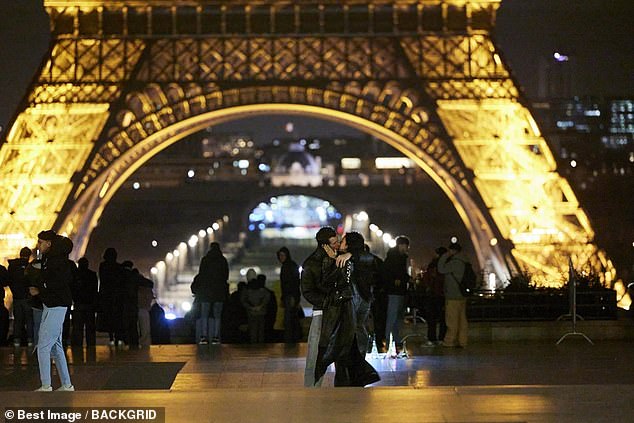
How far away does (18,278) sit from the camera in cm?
1645

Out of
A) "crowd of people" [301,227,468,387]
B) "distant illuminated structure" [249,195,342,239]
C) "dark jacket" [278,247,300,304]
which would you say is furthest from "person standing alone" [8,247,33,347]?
"distant illuminated structure" [249,195,342,239]

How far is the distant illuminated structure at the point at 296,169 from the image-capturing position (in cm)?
9906

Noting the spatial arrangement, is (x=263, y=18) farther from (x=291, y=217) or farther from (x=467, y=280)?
(x=291, y=217)

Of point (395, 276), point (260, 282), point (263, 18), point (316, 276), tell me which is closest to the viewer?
point (316, 276)

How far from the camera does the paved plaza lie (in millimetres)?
9570

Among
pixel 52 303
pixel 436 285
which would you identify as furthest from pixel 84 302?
pixel 52 303

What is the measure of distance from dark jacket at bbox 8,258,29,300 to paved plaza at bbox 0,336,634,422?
720 mm

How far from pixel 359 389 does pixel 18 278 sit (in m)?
7.15

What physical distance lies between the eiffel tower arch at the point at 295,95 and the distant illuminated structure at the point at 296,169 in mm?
65430

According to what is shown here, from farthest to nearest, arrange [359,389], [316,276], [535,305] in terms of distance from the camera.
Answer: [535,305]
[316,276]
[359,389]

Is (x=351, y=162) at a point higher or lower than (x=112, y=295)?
higher

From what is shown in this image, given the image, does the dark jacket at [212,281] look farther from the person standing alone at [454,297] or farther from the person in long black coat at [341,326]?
the person in long black coat at [341,326]

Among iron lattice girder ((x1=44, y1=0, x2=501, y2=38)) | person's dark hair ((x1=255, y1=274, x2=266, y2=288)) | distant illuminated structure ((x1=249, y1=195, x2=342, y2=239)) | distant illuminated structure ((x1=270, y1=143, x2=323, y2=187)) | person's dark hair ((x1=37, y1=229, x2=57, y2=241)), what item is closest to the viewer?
person's dark hair ((x1=37, y1=229, x2=57, y2=241))

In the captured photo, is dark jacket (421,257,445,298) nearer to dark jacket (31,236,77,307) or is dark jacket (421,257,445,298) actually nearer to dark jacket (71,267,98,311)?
dark jacket (71,267,98,311)
